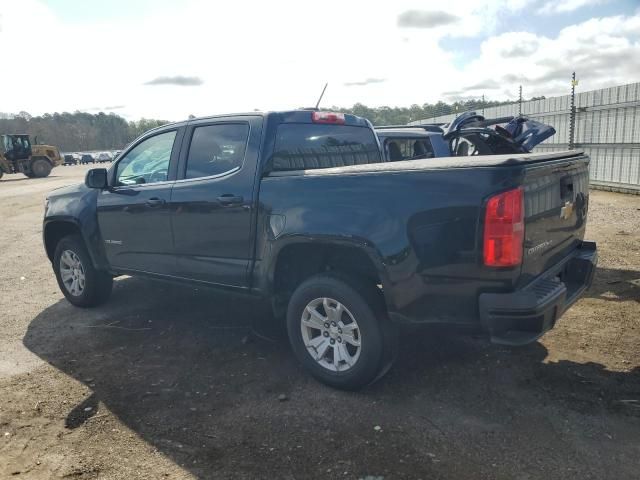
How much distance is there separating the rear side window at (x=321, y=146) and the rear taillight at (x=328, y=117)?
0.04 metres

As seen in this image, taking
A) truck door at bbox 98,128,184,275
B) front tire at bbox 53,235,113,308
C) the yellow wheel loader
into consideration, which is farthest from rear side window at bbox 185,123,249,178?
the yellow wheel loader

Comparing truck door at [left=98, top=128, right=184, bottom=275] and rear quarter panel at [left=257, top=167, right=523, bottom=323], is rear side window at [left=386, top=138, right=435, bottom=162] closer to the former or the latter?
truck door at [left=98, top=128, right=184, bottom=275]

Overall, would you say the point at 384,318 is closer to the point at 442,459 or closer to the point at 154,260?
the point at 442,459

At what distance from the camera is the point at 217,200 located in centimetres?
399

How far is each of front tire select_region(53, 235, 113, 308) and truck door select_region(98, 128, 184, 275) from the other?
1.56 feet

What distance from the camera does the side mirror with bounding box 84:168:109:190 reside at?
4.91 metres

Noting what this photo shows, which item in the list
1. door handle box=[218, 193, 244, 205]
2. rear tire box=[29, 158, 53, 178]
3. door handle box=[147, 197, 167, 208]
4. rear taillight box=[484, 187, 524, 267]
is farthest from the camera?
rear tire box=[29, 158, 53, 178]

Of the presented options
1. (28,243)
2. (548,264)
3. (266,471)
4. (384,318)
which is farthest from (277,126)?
(28,243)

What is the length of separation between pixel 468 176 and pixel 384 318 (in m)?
1.12

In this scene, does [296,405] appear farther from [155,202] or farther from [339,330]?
[155,202]

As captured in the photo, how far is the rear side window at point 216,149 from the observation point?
4051 mm

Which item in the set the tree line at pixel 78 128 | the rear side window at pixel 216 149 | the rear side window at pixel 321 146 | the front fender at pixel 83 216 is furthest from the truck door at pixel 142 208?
the tree line at pixel 78 128

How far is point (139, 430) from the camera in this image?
10.5 ft

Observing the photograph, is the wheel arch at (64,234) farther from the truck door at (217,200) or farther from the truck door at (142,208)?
the truck door at (217,200)
